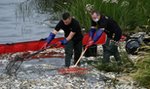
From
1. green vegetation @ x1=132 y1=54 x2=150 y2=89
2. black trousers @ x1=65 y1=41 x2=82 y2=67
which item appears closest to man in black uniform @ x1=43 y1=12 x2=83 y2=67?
black trousers @ x1=65 y1=41 x2=82 y2=67

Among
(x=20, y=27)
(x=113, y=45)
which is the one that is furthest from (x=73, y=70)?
(x=20, y=27)

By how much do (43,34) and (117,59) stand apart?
333 inches

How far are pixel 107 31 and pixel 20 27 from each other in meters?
10.9

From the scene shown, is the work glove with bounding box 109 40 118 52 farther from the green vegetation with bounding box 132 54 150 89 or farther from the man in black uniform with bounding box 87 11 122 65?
the green vegetation with bounding box 132 54 150 89

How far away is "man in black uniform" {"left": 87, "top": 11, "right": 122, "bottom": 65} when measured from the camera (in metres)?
13.0

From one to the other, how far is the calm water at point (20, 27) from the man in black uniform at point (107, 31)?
7.61 metres

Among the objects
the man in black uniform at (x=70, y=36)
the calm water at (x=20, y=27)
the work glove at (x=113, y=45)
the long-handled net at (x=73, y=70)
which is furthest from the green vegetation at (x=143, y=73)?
the calm water at (x=20, y=27)

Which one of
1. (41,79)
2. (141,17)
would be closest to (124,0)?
(141,17)

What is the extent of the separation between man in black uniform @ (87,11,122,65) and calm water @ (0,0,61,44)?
7606mm

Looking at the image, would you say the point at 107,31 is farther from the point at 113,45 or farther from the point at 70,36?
the point at 70,36

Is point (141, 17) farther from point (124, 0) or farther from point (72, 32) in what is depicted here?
point (72, 32)

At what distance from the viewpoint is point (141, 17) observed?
18812 mm

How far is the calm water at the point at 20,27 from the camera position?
21.2 meters

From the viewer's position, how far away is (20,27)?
2372 cm
